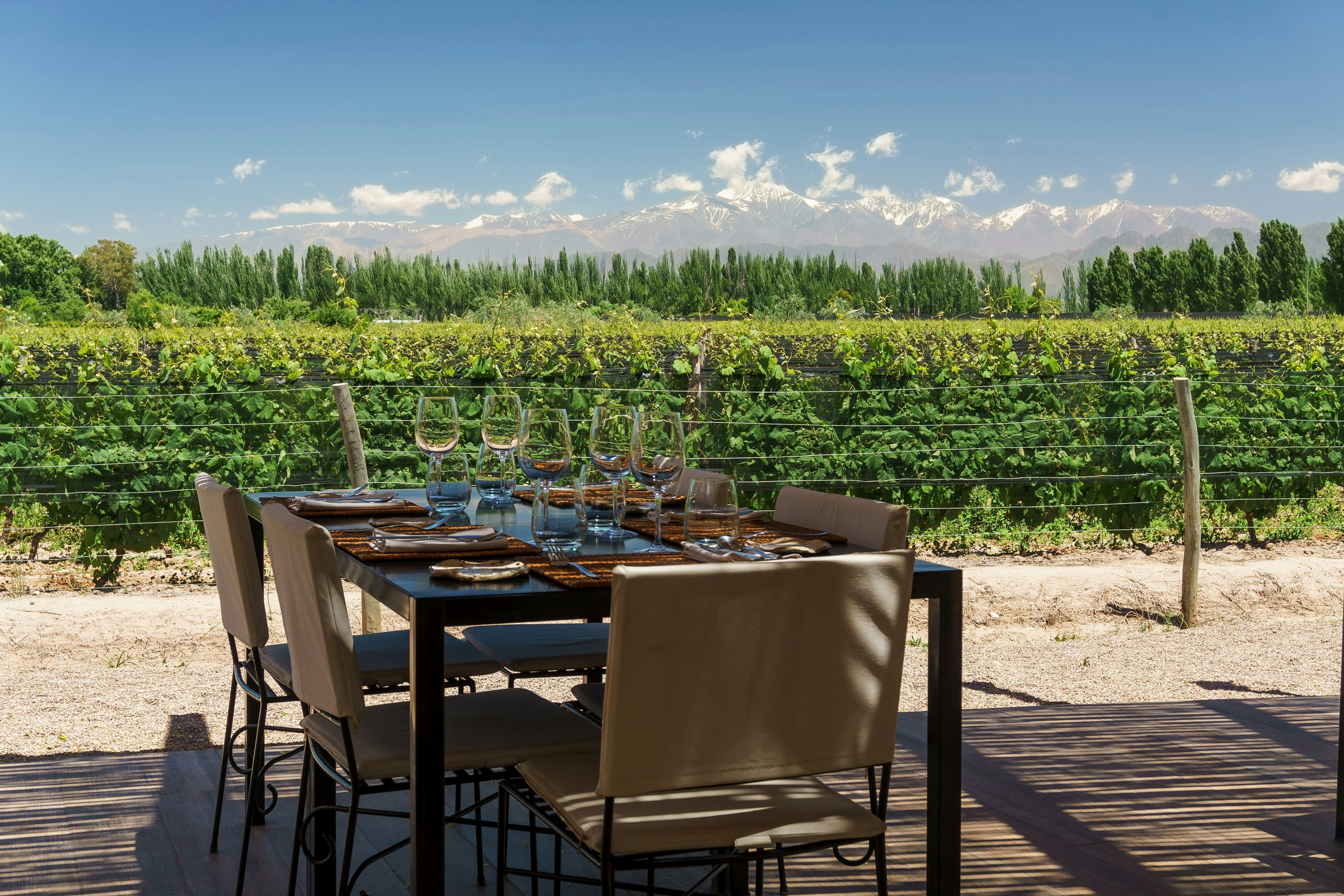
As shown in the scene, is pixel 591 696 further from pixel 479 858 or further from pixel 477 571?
pixel 477 571

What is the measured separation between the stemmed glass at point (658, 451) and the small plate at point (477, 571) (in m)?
0.35

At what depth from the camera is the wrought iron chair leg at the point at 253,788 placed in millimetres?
1943

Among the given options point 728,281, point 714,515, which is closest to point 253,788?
point 714,515

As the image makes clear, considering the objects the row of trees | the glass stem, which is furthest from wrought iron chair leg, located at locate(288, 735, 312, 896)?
the row of trees

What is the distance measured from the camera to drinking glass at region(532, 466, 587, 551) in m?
1.73

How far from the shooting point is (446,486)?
2252 mm

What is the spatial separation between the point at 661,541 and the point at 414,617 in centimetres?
62

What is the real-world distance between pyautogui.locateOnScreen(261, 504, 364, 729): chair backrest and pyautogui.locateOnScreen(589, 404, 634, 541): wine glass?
523mm

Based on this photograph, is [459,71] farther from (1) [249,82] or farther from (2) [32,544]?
(2) [32,544]

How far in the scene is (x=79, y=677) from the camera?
3988 mm

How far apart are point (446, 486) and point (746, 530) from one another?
2.29 ft

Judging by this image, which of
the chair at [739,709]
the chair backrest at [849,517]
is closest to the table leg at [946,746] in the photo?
the chair at [739,709]

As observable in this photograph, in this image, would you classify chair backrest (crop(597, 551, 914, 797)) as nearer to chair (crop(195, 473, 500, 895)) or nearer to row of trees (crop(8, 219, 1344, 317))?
chair (crop(195, 473, 500, 895))

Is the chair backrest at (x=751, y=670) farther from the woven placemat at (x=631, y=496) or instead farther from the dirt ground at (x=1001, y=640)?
the dirt ground at (x=1001, y=640)
